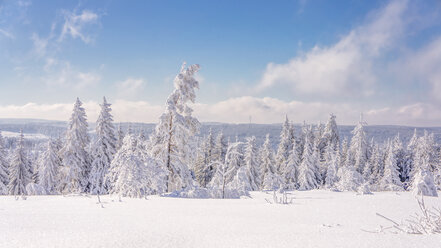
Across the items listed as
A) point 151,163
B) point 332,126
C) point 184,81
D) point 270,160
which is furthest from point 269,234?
point 332,126

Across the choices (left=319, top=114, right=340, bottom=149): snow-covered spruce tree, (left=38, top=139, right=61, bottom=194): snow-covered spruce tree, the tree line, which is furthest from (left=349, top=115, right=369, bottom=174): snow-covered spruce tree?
(left=38, top=139, right=61, bottom=194): snow-covered spruce tree

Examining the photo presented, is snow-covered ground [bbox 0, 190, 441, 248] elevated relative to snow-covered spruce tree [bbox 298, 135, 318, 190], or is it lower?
elevated

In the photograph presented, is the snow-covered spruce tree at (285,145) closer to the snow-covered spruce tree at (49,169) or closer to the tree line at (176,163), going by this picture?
the tree line at (176,163)

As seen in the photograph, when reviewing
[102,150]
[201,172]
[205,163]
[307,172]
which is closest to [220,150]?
[205,163]

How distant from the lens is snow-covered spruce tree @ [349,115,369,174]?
48.0 meters

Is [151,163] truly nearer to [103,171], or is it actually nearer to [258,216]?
[258,216]

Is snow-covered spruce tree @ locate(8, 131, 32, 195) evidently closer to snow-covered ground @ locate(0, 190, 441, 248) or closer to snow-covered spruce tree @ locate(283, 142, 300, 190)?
snow-covered ground @ locate(0, 190, 441, 248)

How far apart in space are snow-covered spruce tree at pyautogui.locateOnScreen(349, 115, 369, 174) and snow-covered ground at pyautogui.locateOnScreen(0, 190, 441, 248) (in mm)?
45092

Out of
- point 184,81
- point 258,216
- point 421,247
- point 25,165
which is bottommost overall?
point 25,165

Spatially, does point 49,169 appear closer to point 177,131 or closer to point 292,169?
point 177,131

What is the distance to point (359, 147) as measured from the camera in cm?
4903

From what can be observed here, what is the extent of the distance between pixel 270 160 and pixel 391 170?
699 inches

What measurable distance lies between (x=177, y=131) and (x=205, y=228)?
13.4 meters

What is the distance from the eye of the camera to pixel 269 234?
4.79 metres
